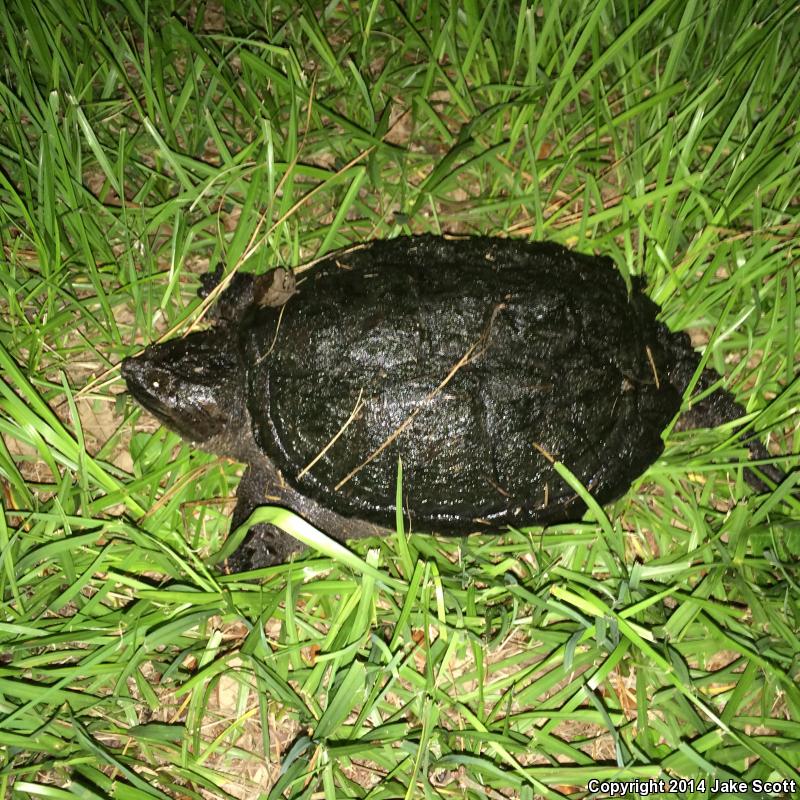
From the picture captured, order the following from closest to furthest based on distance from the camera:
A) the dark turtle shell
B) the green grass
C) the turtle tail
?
the dark turtle shell, the green grass, the turtle tail

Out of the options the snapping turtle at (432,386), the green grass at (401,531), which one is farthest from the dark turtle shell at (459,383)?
the green grass at (401,531)

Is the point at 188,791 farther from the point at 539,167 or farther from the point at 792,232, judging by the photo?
the point at 792,232

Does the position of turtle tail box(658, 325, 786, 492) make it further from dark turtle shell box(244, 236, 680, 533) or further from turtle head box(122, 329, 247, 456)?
turtle head box(122, 329, 247, 456)

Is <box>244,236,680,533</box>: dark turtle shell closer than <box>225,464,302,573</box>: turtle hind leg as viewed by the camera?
Yes

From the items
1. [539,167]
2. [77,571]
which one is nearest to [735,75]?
[539,167]

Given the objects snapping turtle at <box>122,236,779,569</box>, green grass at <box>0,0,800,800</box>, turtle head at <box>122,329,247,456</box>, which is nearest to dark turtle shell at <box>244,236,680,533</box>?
snapping turtle at <box>122,236,779,569</box>

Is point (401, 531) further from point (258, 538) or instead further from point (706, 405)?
point (706, 405)
